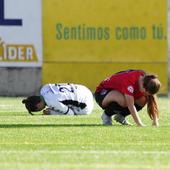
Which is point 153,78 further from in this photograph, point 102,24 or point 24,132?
point 102,24

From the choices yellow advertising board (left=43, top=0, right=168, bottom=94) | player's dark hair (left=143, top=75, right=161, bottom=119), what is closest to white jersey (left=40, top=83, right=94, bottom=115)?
player's dark hair (left=143, top=75, right=161, bottom=119)

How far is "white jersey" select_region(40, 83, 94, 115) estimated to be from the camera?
15492mm

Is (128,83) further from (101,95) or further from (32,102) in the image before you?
(32,102)

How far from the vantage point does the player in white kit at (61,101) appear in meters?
15.5

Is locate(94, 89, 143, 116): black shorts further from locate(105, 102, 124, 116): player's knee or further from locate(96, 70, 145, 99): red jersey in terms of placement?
locate(96, 70, 145, 99): red jersey

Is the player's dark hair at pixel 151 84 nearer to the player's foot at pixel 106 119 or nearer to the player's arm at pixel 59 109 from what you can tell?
the player's foot at pixel 106 119

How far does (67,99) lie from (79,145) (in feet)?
15.8

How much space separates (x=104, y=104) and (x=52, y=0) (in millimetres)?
9895

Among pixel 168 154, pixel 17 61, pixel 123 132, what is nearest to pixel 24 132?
pixel 123 132

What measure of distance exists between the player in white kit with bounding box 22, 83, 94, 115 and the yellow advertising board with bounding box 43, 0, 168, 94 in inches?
280

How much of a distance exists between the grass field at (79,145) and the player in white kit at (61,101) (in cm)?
54

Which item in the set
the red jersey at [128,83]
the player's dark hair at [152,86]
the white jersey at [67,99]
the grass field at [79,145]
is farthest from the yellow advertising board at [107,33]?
the player's dark hair at [152,86]

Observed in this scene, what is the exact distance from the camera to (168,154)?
32.4ft

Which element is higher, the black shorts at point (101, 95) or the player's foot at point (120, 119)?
the black shorts at point (101, 95)
